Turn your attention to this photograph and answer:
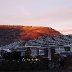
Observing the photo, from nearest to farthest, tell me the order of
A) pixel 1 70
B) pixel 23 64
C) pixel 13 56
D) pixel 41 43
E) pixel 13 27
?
pixel 1 70, pixel 23 64, pixel 13 56, pixel 41 43, pixel 13 27

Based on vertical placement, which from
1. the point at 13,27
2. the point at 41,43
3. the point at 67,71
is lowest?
the point at 67,71

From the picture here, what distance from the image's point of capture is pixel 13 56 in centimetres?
3284

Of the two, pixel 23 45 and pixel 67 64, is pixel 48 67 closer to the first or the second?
pixel 67 64

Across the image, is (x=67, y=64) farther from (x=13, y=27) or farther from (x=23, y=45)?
(x=13, y=27)

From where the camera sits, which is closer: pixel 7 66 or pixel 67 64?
pixel 7 66

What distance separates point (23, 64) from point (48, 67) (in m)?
2.47

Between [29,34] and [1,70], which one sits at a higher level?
[29,34]

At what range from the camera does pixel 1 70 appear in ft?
82.1

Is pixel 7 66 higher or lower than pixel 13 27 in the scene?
lower

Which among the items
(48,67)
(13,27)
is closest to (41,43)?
(48,67)

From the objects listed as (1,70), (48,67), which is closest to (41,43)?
(48,67)

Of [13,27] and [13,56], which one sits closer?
[13,56]

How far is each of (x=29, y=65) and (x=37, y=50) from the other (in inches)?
937

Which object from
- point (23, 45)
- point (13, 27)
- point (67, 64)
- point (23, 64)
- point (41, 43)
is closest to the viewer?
point (23, 64)
